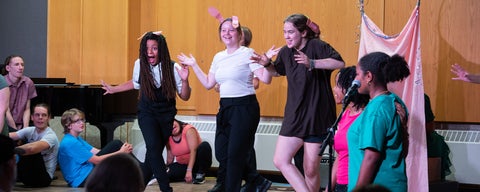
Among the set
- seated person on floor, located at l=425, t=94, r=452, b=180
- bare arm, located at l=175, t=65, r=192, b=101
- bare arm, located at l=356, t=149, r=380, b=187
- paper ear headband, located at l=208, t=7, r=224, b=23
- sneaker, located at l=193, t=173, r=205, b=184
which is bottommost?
sneaker, located at l=193, t=173, r=205, b=184

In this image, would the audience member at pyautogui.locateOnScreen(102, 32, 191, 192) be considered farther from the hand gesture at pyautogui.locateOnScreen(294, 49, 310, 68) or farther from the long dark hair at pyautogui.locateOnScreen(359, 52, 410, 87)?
the long dark hair at pyautogui.locateOnScreen(359, 52, 410, 87)

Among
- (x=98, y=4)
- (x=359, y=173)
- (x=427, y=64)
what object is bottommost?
(x=359, y=173)

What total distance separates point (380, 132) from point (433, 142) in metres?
3.63

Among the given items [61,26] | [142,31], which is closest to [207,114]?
[142,31]

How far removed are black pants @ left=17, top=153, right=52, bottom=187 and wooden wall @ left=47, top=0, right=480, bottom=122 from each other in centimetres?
195

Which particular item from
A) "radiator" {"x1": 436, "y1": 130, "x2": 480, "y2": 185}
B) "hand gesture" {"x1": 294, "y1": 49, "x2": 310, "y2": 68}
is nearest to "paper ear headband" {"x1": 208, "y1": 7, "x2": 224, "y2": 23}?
"hand gesture" {"x1": 294, "y1": 49, "x2": 310, "y2": 68}

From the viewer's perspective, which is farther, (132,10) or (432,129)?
(132,10)

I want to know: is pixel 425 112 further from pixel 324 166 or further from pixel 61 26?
pixel 61 26

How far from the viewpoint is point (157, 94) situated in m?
6.11

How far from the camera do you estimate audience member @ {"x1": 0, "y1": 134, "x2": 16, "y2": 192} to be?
8.63 ft

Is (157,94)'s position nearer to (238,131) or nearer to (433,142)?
(238,131)

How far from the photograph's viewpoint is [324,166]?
740 centimetres

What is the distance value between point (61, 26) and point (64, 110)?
182cm

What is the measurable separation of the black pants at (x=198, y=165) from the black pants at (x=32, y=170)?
4.05 ft
